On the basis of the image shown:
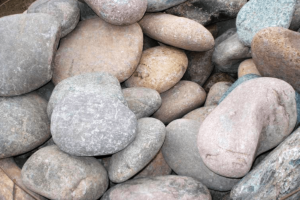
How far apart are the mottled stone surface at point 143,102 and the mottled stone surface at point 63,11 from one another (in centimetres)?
76

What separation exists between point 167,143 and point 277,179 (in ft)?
2.56

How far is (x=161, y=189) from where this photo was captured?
2191mm

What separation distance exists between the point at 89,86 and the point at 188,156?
32.7 inches

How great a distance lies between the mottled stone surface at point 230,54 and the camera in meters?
2.96

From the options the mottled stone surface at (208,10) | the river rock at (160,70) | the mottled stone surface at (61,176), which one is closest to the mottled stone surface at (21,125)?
the mottled stone surface at (61,176)

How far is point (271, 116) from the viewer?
90.2 inches

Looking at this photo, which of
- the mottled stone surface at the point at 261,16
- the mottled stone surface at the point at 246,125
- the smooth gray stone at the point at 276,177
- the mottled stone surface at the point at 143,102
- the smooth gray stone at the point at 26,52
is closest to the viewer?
the smooth gray stone at the point at 276,177

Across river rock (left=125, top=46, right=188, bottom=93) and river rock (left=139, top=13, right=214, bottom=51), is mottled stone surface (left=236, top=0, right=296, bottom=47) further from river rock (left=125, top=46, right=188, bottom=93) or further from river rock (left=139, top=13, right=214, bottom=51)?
river rock (left=125, top=46, right=188, bottom=93)

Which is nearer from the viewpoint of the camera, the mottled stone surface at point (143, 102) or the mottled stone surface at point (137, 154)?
the mottled stone surface at point (137, 154)

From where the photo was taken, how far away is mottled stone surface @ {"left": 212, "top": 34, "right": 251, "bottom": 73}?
296cm

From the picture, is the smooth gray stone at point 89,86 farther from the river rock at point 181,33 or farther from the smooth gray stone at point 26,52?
the river rock at point 181,33

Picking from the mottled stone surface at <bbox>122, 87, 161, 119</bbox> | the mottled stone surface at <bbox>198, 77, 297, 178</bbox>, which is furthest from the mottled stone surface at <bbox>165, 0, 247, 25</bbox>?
the mottled stone surface at <bbox>198, 77, 297, 178</bbox>

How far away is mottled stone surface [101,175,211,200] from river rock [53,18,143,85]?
91cm

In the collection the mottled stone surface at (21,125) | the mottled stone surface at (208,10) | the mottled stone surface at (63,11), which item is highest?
the mottled stone surface at (63,11)
